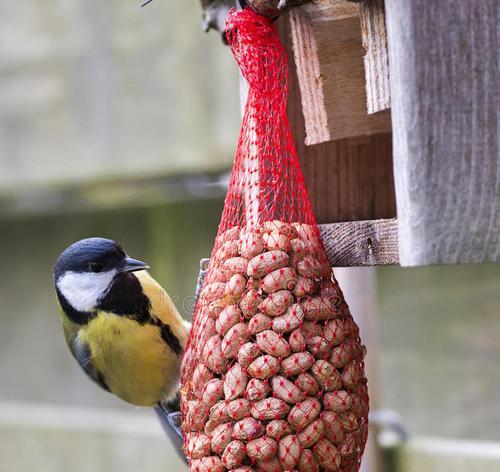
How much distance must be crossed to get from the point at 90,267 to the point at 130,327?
20 cm

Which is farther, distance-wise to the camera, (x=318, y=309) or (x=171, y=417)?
(x=171, y=417)

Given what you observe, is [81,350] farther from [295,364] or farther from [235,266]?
[295,364]

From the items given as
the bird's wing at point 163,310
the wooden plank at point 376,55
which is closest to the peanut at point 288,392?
the wooden plank at point 376,55

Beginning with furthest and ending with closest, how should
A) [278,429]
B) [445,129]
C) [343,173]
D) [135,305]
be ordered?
1. [135,305]
2. [343,173]
3. [278,429]
4. [445,129]

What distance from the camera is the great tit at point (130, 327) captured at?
6.84 feet

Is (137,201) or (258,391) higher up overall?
(137,201)

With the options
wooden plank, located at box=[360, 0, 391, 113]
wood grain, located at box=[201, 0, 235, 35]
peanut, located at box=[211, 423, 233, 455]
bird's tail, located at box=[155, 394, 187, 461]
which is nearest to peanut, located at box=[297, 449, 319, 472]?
peanut, located at box=[211, 423, 233, 455]

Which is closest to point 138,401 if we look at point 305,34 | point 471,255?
point 305,34

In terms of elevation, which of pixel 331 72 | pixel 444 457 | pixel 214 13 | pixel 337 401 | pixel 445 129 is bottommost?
pixel 444 457

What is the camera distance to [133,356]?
2.15 meters

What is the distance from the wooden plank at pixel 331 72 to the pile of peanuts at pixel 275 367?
0.28 metres

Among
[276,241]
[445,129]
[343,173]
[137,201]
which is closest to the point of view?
[445,129]

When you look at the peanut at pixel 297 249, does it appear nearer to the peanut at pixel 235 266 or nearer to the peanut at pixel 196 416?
the peanut at pixel 235 266

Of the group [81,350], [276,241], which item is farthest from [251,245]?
[81,350]
